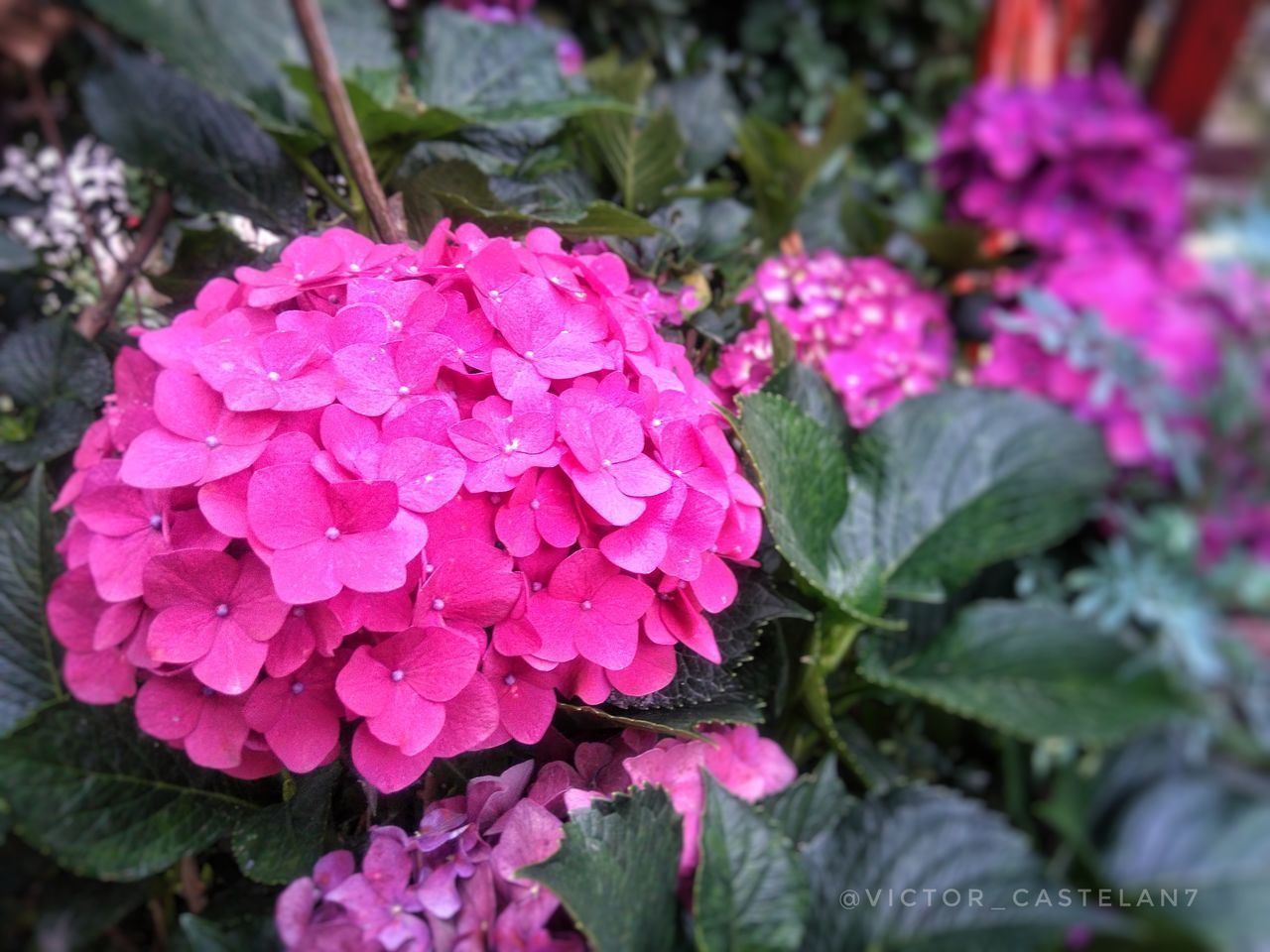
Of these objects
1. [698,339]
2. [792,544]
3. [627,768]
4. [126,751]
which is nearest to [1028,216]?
[698,339]

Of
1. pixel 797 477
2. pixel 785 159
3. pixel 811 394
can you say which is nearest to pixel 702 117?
pixel 785 159

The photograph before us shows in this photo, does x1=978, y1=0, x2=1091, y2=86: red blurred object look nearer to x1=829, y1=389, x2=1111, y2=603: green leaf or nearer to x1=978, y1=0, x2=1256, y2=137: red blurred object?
x1=978, y1=0, x2=1256, y2=137: red blurred object

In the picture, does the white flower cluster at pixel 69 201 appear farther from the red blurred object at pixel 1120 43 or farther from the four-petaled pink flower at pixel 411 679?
the red blurred object at pixel 1120 43

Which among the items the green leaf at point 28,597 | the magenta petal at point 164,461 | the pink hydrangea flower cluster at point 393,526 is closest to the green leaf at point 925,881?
the pink hydrangea flower cluster at point 393,526

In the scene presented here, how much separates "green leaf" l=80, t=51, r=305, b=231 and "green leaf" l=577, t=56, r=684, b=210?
0.26 meters

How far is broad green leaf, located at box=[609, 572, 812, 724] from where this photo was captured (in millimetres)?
506

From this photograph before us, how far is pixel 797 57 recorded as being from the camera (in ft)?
4.81

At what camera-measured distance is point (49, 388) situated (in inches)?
28.3

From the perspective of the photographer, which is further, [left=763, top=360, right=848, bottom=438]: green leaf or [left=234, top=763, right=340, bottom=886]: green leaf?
[left=763, top=360, right=848, bottom=438]: green leaf

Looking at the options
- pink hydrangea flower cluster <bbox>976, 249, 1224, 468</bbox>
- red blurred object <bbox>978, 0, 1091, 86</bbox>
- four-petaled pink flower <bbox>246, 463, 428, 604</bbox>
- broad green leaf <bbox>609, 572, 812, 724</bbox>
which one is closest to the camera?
four-petaled pink flower <bbox>246, 463, 428, 604</bbox>

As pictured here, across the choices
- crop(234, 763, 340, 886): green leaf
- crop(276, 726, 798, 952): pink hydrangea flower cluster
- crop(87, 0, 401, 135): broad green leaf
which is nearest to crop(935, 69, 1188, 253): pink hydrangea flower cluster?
crop(87, 0, 401, 135): broad green leaf

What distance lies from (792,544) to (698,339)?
0.64ft

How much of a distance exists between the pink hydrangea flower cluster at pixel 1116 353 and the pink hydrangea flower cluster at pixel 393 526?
99 centimetres

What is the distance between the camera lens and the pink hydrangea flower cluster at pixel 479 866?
46 cm
